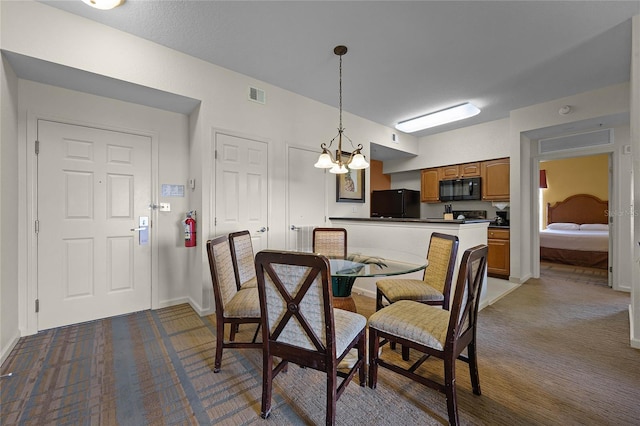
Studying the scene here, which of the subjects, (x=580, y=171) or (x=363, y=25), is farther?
(x=580, y=171)

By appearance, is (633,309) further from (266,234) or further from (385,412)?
(266,234)

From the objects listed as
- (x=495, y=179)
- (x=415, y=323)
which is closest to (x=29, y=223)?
(x=415, y=323)

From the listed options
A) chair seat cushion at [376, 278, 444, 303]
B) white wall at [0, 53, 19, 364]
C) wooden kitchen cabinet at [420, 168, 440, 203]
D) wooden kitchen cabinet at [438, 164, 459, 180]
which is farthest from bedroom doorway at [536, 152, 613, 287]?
white wall at [0, 53, 19, 364]

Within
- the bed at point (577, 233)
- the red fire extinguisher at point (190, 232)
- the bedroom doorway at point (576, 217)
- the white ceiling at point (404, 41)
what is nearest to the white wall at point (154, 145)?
the red fire extinguisher at point (190, 232)

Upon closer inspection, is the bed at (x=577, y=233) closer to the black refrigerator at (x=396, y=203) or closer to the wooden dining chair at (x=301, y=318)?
the black refrigerator at (x=396, y=203)

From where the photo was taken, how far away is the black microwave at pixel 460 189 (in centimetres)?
486

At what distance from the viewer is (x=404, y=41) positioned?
251cm

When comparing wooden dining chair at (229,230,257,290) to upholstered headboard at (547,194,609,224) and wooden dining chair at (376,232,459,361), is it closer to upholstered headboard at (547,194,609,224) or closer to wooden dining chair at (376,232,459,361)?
wooden dining chair at (376,232,459,361)

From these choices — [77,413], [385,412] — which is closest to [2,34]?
[77,413]

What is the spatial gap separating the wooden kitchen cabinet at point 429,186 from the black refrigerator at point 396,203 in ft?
0.51

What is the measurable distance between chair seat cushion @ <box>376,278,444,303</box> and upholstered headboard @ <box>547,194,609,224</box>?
24.2ft

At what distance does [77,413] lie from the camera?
1.49 meters

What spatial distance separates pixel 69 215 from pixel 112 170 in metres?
0.58

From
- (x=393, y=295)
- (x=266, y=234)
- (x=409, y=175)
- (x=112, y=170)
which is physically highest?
(x=409, y=175)
